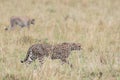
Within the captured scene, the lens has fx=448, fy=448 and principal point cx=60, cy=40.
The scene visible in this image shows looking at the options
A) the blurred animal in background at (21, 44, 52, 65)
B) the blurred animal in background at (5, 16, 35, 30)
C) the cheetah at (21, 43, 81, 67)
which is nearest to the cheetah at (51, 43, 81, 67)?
the cheetah at (21, 43, 81, 67)

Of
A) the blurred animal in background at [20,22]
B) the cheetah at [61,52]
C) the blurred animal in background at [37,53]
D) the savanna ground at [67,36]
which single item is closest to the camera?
the savanna ground at [67,36]

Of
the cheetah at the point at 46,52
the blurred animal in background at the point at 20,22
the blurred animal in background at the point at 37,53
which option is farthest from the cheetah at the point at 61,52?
the blurred animal in background at the point at 20,22

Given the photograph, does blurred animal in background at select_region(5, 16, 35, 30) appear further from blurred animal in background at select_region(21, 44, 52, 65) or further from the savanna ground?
blurred animal in background at select_region(21, 44, 52, 65)

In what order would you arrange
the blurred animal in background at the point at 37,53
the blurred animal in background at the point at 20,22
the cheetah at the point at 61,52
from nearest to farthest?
the blurred animal in background at the point at 37,53, the cheetah at the point at 61,52, the blurred animal in background at the point at 20,22

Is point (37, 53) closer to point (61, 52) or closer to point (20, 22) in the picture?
point (61, 52)

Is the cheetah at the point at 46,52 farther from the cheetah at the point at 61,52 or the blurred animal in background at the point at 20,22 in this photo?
the blurred animal in background at the point at 20,22

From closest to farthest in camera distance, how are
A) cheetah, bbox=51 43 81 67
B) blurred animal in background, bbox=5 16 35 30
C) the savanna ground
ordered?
1. the savanna ground
2. cheetah, bbox=51 43 81 67
3. blurred animal in background, bbox=5 16 35 30

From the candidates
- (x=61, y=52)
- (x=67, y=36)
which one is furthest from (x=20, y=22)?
(x=61, y=52)

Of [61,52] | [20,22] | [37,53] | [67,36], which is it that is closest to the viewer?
[37,53]

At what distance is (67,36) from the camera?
1009cm

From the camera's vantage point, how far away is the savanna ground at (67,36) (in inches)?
264

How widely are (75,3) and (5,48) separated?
8.27m

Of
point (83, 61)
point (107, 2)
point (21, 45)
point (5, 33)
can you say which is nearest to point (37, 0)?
point (107, 2)

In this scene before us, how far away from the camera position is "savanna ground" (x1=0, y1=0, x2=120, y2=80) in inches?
264
